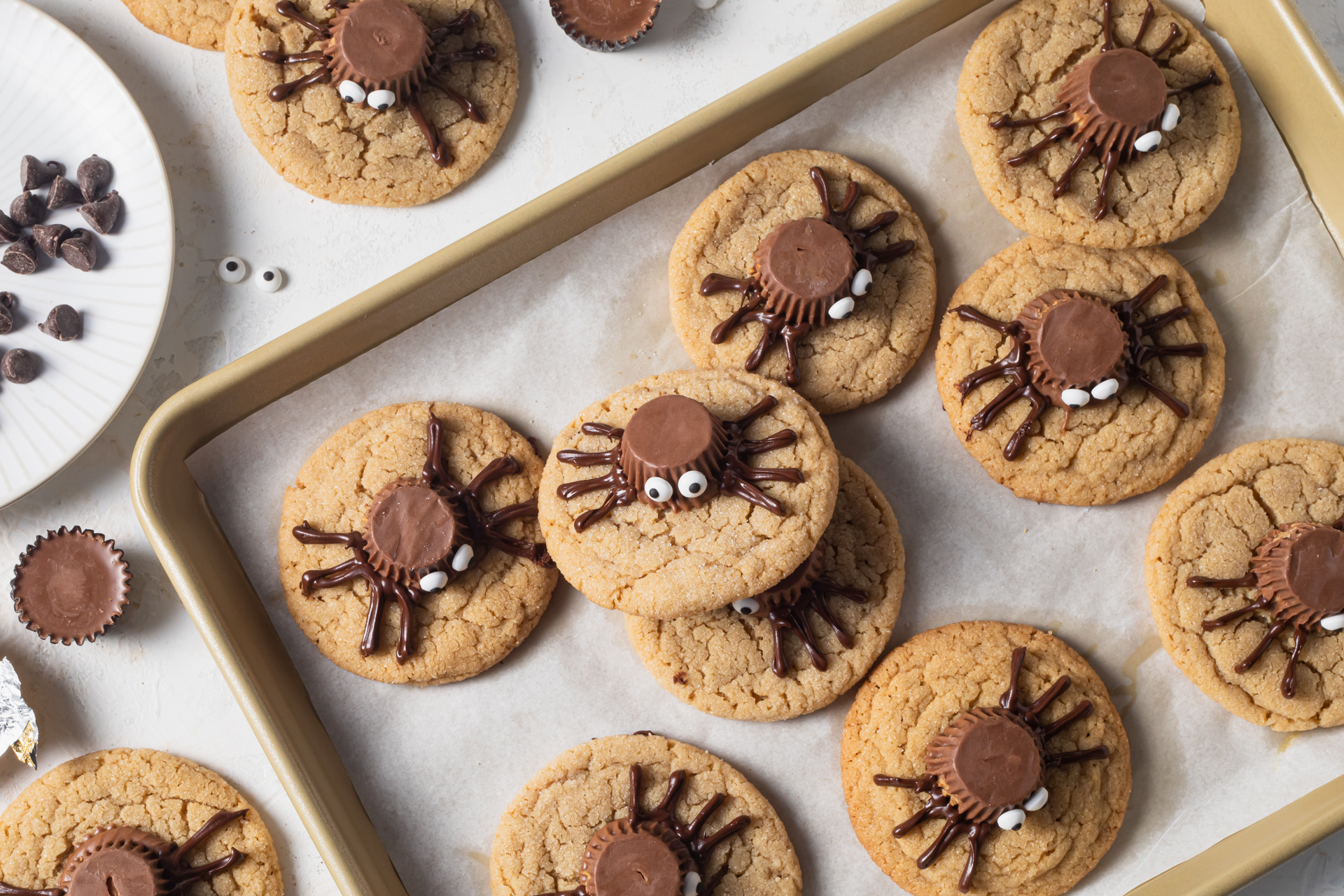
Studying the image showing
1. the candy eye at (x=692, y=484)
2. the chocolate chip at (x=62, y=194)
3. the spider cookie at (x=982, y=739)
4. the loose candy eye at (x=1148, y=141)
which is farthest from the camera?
the chocolate chip at (x=62, y=194)

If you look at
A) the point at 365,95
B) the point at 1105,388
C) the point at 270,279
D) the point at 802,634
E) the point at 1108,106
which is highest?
the point at 365,95

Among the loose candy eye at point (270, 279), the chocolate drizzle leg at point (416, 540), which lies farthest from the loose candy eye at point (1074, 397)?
the loose candy eye at point (270, 279)

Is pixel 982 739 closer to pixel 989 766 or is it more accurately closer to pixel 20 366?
pixel 989 766

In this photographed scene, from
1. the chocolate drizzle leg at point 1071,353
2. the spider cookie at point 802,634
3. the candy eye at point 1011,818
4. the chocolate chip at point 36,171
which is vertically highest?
the chocolate chip at point 36,171

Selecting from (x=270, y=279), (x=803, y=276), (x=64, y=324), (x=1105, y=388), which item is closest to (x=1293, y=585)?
(x=1105, y=388)

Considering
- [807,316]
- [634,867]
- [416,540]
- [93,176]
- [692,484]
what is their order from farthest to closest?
1. [93,176]
2. [807,316]
3. [416,540]
4. [634,867]
5. [692,484]

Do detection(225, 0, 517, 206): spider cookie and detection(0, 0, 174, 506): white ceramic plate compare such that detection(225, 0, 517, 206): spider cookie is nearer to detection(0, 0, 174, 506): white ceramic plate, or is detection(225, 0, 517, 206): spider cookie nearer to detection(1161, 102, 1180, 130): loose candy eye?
detection(0, 0, 174, 506): white ceramic plate

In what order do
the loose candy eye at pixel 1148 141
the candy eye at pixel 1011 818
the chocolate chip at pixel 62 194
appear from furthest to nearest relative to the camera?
the chocolate chip at pixel 62 194 → the loose candy eye at pixel 1148 141 → the candy eye at pixel 1011 818

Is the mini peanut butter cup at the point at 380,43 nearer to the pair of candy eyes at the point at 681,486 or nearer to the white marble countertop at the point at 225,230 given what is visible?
→ the white marble countertop at the point at 225,230

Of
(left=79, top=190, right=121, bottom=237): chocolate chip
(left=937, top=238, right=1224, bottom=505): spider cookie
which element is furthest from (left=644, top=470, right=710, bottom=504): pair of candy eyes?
(left=79, top=190, right=121, bottom=237): chocolate chip
